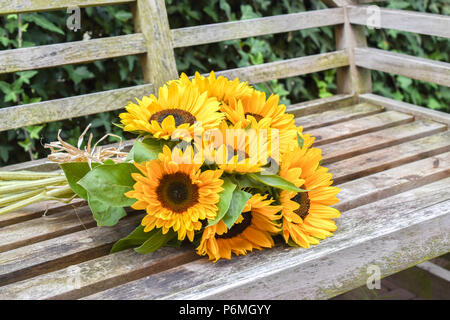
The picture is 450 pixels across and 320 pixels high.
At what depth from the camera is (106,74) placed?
2484mm

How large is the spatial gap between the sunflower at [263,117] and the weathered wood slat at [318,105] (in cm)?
100

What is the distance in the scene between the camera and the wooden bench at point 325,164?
1.13 m

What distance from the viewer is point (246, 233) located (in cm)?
122

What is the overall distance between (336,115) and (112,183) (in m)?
1.32

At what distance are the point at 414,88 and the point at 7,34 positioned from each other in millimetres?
2354

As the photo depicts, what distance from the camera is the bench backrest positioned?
1.83 meters

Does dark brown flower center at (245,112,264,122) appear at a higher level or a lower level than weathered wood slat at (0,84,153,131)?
higher

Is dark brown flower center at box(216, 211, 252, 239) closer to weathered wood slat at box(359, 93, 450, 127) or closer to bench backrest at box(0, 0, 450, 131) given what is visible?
bench backrest at box(0, 0, 450, 131)

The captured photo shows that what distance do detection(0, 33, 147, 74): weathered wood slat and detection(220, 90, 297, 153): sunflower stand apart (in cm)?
81

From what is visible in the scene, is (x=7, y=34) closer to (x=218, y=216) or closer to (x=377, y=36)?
(x=218, y=216)

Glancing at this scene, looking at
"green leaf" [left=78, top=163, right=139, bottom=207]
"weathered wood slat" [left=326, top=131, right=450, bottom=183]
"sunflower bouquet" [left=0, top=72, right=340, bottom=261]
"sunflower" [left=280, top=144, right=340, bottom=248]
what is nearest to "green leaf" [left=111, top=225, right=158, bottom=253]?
"sunflower bouquet" [left=0, top=72, right=340, bottom=261]

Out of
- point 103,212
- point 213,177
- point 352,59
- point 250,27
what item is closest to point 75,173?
point 103,212

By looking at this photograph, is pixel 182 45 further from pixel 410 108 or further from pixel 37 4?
pixel 410 108

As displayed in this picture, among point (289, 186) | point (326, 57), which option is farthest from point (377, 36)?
point (289, 186)
